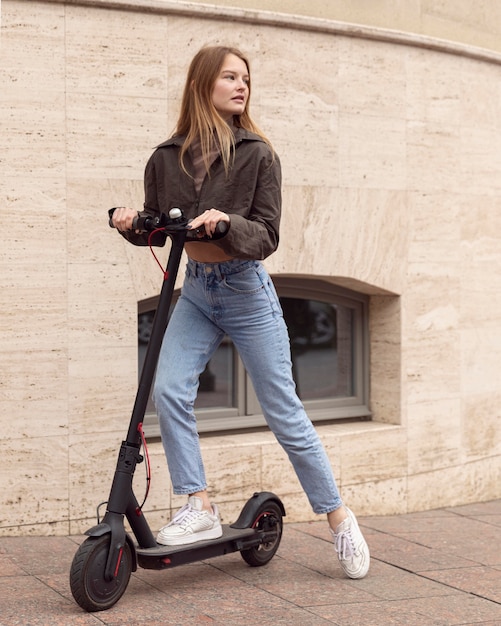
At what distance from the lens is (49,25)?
5246 mm

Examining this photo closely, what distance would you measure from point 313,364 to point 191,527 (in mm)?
2199

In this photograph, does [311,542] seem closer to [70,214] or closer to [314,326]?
[314,326]

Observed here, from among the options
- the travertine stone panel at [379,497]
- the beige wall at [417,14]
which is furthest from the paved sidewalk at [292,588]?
the beige wall at [417,14]

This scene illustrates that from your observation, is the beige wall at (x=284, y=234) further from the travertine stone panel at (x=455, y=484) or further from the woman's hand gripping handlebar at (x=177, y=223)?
the woman's hand gripping handlebar at (x=177, y=223)

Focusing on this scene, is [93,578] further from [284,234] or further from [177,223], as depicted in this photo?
[284,234]

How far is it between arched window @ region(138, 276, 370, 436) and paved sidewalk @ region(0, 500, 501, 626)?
0.81 metres

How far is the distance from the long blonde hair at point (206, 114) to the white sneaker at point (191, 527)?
134cm

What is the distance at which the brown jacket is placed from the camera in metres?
4.38

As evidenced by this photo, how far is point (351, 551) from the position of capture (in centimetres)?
467

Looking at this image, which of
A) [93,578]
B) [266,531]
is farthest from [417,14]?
[93,578]

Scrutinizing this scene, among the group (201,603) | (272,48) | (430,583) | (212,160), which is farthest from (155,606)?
(272,48)

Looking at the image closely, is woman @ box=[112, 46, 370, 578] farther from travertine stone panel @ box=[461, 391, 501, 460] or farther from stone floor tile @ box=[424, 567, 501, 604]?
travertine stone panel @ box=[461, 391, 501, 460]

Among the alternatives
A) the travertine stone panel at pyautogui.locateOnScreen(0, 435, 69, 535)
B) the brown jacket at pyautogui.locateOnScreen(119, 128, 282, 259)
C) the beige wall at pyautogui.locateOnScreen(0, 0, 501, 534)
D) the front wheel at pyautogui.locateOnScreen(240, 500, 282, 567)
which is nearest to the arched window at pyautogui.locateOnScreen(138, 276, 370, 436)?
the beige wall at pyautogui.locateOnScreen(0, 0, 501, 534)

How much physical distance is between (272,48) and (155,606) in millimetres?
2981
